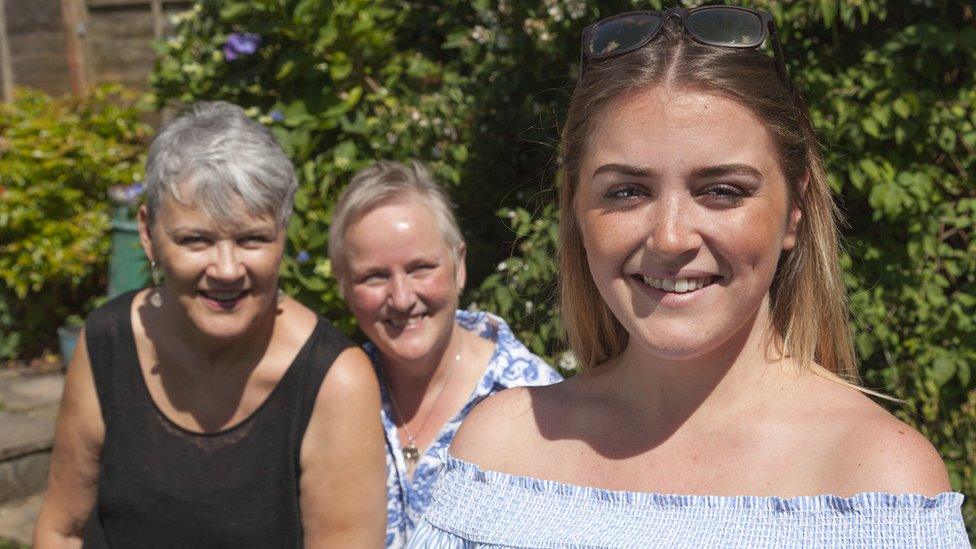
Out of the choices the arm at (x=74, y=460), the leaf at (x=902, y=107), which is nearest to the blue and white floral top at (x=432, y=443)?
the arm at (x=74, y=460)

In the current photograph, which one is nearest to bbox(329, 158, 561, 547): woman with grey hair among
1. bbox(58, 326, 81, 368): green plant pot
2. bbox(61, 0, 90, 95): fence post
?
bbox(58, 326, 81, 368): green plant pot

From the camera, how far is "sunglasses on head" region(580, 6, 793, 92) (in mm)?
1390

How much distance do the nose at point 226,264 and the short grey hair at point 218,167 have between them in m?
0.07

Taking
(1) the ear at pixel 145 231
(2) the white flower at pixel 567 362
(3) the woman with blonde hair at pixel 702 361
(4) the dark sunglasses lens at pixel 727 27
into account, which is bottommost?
(2) the white flower at pixel 567 362

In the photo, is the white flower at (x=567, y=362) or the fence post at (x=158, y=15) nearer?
the white flower at (x=567, y=362)

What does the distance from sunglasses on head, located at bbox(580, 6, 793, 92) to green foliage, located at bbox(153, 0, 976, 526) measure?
35.4 inches

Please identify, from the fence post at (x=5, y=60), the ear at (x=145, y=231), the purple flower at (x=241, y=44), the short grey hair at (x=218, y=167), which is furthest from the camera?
the fence post at (x=5, y=60)

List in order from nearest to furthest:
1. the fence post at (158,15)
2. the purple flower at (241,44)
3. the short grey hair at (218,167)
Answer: the short grey hair at (218,167), the purple flower at (241,44), the fence post at (158,15)

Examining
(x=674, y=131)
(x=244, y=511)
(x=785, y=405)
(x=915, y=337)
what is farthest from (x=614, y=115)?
(x=915, y=337)

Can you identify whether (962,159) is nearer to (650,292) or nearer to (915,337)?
(915,337)

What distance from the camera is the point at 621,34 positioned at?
4.78 ft

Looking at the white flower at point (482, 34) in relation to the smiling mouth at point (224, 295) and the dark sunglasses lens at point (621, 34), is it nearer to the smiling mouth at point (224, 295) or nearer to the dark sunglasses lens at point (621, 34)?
the smiling mouth at point (224, 295)

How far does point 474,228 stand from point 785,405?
2497 millimetres

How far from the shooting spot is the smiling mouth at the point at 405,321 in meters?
2.46
